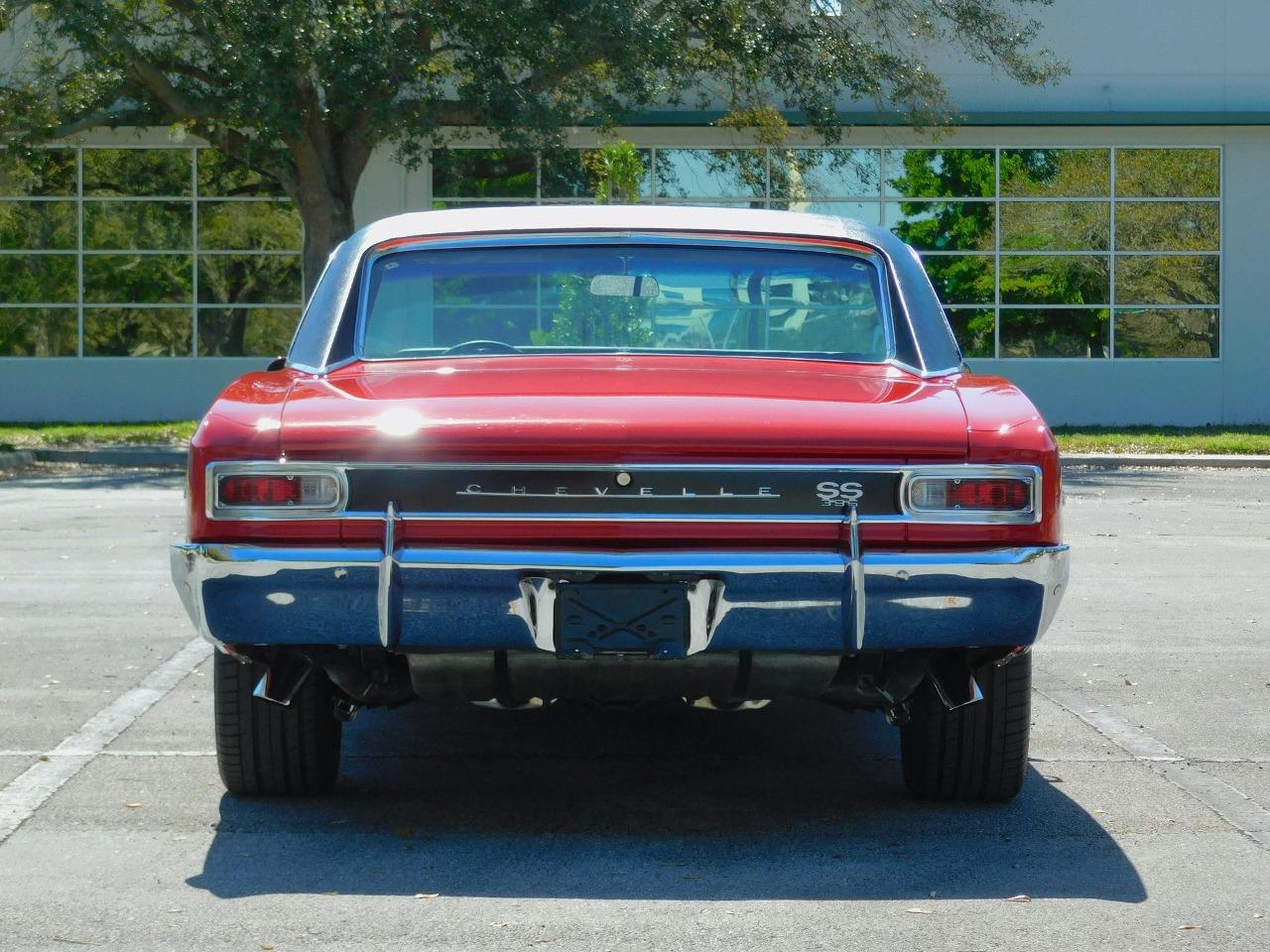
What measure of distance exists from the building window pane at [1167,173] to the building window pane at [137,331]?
1388cm

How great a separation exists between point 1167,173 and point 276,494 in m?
24.4

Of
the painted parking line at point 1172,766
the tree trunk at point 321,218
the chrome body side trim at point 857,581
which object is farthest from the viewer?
the tree trunk at point 321,218

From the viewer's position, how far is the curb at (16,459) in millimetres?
19516

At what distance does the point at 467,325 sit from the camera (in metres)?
5.40

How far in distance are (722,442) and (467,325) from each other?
131 centimetres

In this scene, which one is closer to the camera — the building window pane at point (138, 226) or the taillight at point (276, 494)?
the taillight at point (276, 494)

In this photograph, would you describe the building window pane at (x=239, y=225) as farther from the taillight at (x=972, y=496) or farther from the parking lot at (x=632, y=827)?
the taillight at (x=972, y=496)

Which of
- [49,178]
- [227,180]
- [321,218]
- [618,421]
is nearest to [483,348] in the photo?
[618,421]

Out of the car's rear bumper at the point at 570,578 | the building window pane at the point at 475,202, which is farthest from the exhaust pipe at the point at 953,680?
the building window pane at the point at 475,202

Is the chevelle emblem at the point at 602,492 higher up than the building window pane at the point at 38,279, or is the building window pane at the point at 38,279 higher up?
the building window pane at the point at 38,279

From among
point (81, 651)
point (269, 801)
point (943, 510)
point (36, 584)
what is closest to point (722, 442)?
point (943, 510)

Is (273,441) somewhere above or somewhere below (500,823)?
above

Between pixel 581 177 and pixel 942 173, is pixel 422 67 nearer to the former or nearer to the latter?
pixel 581 177

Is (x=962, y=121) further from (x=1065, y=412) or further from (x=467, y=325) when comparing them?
(x=467, y=325)
